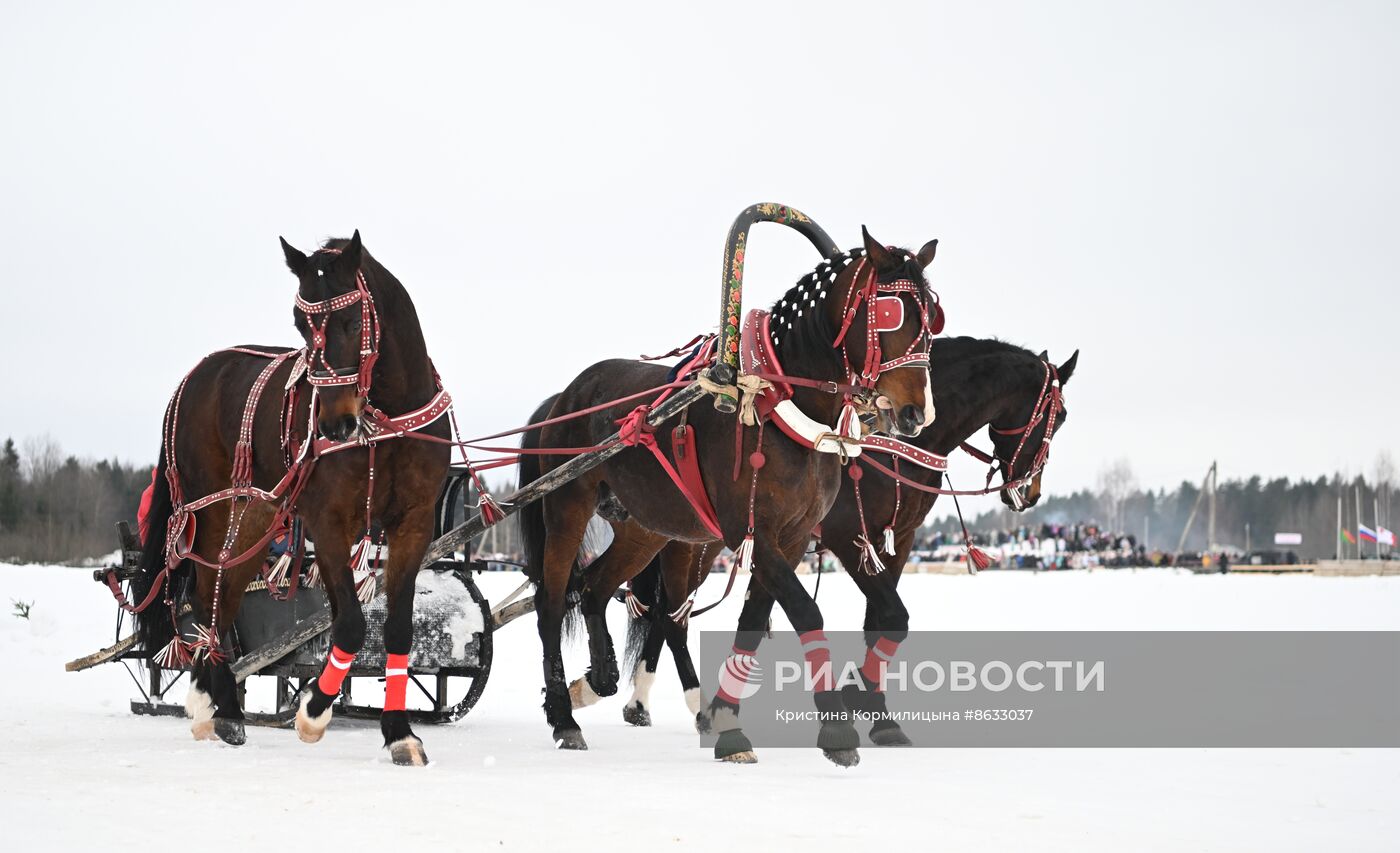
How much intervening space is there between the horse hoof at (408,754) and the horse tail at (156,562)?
109 inches

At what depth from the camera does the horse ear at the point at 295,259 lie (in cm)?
727

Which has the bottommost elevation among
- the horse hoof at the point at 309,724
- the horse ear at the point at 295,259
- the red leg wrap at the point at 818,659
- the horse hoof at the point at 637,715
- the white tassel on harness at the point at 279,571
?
the horse hoof at the point at 637,715

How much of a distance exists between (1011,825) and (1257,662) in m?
8.61

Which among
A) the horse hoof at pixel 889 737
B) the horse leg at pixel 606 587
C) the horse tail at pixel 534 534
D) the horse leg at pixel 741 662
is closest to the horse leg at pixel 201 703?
the horse tail at pixel 534 534

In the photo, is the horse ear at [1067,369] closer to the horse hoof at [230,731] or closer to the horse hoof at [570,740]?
the horse hoof at [570,740]

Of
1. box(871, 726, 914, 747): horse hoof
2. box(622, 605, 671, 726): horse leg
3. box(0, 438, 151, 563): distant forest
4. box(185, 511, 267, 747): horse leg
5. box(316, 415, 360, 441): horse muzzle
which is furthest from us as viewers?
box(0, 438, 151, 563): distant forest

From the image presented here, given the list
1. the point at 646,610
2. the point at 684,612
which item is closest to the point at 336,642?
the point at 684,612

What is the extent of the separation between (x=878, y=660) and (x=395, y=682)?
9.95ft

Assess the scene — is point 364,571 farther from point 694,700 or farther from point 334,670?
point 694,700

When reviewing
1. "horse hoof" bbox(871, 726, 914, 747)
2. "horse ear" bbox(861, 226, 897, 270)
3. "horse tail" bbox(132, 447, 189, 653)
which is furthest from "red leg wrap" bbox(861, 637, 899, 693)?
"horse tail" bbox(132, 447, 189, 653)

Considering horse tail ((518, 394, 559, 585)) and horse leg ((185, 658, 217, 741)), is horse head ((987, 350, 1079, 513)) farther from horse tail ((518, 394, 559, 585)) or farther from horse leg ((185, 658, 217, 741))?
horse leg ((185, 658, 217, 741))

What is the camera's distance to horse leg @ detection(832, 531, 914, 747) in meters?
8.51

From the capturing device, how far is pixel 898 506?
9.08m

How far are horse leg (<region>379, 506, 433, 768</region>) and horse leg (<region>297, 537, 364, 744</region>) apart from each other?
0.19m
